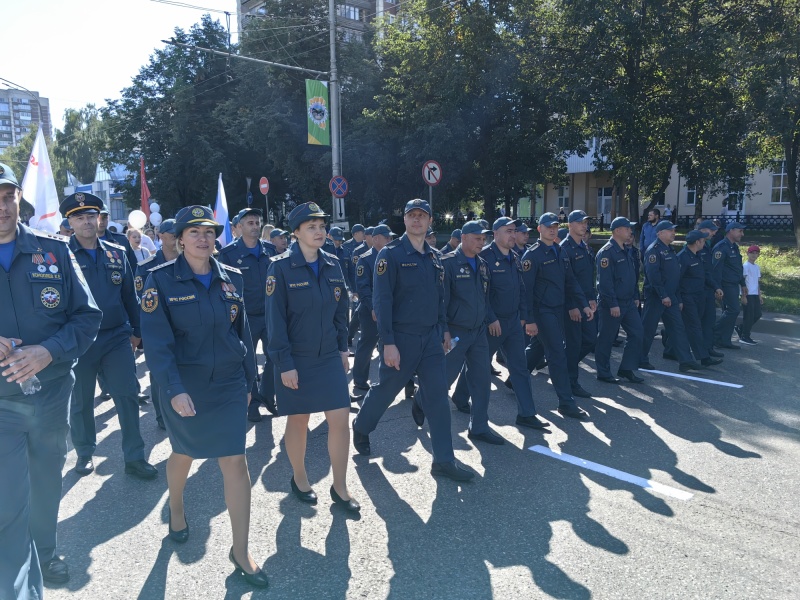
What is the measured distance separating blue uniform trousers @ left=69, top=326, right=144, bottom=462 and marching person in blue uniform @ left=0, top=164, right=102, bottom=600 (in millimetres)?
1704

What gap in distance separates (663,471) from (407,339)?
7.38ft

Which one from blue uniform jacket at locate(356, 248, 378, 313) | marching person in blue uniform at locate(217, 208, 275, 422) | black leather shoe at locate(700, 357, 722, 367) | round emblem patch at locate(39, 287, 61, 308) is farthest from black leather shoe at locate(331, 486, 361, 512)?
black leather shoe at locate(700, 357, 722, 367)

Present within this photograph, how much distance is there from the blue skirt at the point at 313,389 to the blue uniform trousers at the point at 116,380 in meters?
1.53

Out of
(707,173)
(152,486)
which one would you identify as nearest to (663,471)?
(152,486)

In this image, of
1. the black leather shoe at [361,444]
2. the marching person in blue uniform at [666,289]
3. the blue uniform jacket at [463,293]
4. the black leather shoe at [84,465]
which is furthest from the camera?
the marching person in blue uniform at [666,289]

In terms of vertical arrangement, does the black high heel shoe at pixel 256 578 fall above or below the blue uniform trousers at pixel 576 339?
below

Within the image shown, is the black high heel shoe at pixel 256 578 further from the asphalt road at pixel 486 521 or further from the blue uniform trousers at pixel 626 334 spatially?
the blue uniform trousers at pixel 626 334

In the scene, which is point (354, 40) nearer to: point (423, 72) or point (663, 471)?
point (423, 72)

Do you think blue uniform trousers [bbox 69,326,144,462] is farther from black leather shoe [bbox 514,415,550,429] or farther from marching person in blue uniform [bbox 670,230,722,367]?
marching person in blue uniform [bbox 670,230,722,367]

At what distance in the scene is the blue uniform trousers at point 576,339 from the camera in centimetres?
748

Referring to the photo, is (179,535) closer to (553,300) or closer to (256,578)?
(256,578)

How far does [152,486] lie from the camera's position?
5012 mm

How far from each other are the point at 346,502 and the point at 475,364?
6.29 feet

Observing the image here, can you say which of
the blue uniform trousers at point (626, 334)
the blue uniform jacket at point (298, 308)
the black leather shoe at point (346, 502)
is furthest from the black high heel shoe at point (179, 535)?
the blue uniform trousers at point (626, 334)
